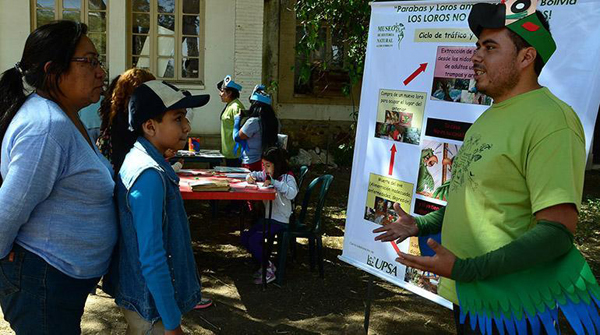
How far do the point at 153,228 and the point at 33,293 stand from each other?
48 cm

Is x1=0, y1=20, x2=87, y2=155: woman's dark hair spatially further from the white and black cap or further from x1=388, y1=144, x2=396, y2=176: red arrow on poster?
x1=388, y1=144, x2=396, y2=176: red arrow on poster

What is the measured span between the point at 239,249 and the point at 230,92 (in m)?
2.44

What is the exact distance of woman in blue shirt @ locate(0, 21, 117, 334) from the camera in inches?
69.3

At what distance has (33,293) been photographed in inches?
74.0

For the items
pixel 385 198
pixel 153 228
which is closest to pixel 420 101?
pixel 385 198

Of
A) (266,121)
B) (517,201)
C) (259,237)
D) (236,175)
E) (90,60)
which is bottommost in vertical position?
(259,237)

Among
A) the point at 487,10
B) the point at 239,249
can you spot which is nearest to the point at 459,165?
the point at 487,10

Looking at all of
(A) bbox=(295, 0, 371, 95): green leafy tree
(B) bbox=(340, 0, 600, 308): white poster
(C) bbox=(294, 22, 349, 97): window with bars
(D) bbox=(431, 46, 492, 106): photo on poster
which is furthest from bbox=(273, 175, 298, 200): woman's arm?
(C) bbox=(294, 22, 349, 97): window with bars

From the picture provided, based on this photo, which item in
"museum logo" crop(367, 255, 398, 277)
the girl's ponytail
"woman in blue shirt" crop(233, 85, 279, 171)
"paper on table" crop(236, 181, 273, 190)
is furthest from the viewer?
"woman in blue shirt" crop(233, 85, 279, 171)

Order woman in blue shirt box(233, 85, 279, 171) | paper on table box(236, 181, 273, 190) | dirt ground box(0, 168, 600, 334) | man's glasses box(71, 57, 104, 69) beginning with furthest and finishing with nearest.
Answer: woman in blue shirt box(233, 85, 279, 171) < paper on table box(236, 181, 273, 190) < dirt ground box(0, 168, 600, 334) < man's glasses box(71, 57, 104, 69)

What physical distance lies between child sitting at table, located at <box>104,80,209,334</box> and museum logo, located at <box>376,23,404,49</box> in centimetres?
168

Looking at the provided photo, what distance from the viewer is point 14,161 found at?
1.74m

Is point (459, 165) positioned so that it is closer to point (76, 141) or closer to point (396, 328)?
point (76, 141)

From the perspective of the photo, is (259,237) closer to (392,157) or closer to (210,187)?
(210,187)
